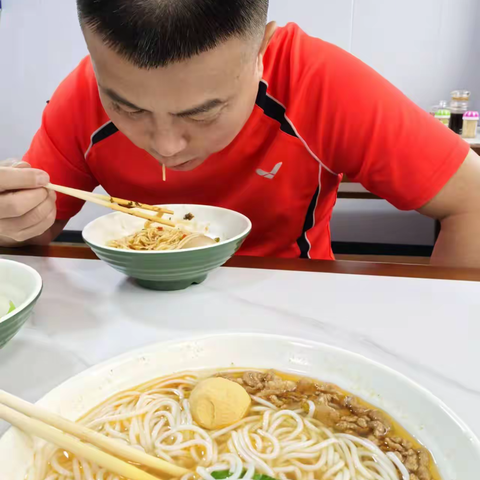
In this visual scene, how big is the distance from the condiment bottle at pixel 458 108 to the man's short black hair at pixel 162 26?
3.21 m

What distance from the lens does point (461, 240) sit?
4.77ft

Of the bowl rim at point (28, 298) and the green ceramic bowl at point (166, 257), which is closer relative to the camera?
the bowl rim at point (28, 298)

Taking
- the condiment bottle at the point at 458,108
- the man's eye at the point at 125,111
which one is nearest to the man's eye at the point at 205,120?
the man's eye at the point at 125,111

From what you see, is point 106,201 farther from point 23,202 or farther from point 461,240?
point 461,240

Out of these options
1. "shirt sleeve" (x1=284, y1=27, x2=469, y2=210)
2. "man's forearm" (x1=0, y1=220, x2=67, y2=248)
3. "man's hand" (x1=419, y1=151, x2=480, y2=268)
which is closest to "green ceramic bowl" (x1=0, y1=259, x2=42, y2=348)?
"man's forearm" (x1=0, y1=220, x2=67, y2=248)

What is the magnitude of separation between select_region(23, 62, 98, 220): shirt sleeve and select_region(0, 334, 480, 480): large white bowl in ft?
3.59

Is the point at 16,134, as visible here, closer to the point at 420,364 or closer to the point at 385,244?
the point at 385,244

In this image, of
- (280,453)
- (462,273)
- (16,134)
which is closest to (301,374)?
(280,453)

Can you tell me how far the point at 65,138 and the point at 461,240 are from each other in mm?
1449

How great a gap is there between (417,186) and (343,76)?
0.43 metres

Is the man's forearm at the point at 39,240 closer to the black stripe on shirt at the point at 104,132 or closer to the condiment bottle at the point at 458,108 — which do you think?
the black stripe on shirt at the point at 104,132

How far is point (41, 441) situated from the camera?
2.23 feet

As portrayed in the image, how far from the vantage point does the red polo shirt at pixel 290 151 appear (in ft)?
4.69

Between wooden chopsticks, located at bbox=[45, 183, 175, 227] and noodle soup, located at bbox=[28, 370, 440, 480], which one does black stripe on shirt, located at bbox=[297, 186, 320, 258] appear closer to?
wooden chopsticks, located at bbox=[45, 183, 175, 227]
